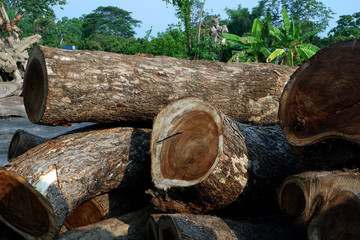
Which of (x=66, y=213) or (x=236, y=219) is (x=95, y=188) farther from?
(x=236, y=219)

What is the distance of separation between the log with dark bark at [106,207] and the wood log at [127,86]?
2.55ft

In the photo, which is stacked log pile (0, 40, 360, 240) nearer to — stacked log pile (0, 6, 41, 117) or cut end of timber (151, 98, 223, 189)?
cut end of timber (151, 98, 223, 189)

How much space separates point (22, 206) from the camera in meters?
3.24

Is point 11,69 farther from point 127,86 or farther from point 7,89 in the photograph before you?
point 127,86

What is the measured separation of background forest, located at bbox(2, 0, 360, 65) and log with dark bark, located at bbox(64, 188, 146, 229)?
12.1 meters

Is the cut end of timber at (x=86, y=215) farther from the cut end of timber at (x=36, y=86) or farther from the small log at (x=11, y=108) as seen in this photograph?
the small log at (x=11, y=108)

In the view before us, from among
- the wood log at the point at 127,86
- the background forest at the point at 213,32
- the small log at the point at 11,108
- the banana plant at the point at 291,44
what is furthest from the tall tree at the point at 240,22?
the wood log at the point at 127,86

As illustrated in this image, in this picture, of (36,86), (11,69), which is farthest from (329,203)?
(11,69)

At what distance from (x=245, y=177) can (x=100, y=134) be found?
144cm

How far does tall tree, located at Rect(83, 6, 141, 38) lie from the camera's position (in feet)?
206

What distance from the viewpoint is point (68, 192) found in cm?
312

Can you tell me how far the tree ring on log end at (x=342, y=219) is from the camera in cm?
206

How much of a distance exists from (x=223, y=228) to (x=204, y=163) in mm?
505

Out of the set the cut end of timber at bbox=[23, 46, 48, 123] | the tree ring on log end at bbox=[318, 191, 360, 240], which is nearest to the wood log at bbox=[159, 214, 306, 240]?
the tree ring on log end at bbox=[318, 191, 360, 240]
